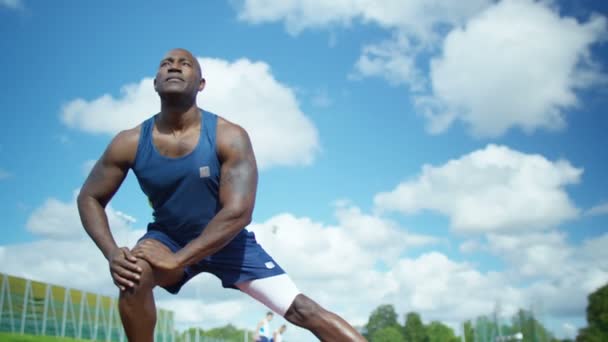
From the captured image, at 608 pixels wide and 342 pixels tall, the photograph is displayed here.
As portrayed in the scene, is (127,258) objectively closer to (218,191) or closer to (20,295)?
(218,191)

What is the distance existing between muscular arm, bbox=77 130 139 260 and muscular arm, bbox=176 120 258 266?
0.68 m

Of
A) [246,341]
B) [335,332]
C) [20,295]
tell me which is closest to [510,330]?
[246,341]

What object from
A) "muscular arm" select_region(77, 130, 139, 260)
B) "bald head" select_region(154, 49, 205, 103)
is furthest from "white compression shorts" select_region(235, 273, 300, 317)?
"bald head" select_region(154, 49, 205, 103)

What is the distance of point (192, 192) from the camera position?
4203mm

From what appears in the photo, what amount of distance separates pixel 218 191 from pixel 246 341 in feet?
86.2

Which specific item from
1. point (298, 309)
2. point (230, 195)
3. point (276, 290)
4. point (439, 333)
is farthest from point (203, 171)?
point (439, 333)

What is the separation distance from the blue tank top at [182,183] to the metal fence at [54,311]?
15123mm

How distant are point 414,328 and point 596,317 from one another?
44.8 metres

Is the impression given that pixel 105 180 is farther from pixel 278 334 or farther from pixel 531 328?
pixel 531 328

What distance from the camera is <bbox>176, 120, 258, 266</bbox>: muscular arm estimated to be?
3.83 m

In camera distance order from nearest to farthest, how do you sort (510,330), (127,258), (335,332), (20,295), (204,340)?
(127,258) < (335,332) < (20,295) < (510,330) < (204,340)

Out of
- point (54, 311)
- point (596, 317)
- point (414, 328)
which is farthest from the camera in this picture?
point (414, 328)

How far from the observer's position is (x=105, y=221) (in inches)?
168

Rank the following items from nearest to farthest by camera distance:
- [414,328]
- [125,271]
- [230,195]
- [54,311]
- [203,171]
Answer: [125,271] < [230,195] < [203,171] < [54,311] < [414,328]
